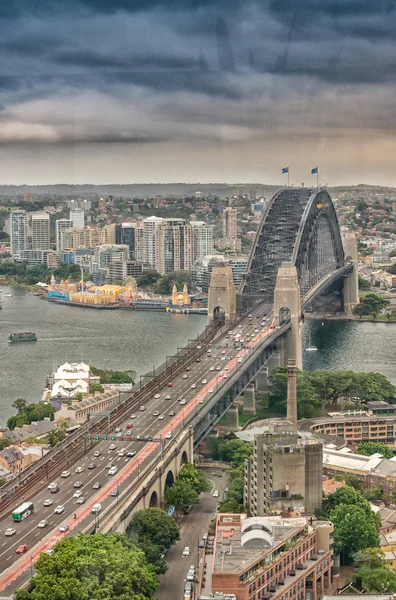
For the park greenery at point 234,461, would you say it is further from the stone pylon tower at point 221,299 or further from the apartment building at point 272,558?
the stone pylon tower at point 221,299

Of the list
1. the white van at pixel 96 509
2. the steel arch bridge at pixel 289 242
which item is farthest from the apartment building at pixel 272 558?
the steel arch bridge at pixel 289 242

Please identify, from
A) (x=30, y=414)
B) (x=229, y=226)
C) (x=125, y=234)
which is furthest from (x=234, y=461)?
(x=125, y=234)

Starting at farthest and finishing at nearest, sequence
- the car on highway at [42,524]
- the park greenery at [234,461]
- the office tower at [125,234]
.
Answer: the office tower at [125,234], the park greenery at [234,461], the car on highway at [42,524]

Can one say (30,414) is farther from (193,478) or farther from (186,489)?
(186,489)

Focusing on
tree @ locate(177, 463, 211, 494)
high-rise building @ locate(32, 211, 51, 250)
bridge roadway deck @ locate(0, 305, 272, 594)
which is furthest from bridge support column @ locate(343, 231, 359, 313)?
tree @ locate(177, 463, 211, 494)

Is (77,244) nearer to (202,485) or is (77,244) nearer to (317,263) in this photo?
(317,263)

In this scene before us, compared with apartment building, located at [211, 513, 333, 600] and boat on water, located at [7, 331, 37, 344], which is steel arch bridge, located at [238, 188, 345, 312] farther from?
apartment building, located at [211, 513, 333, 600]
